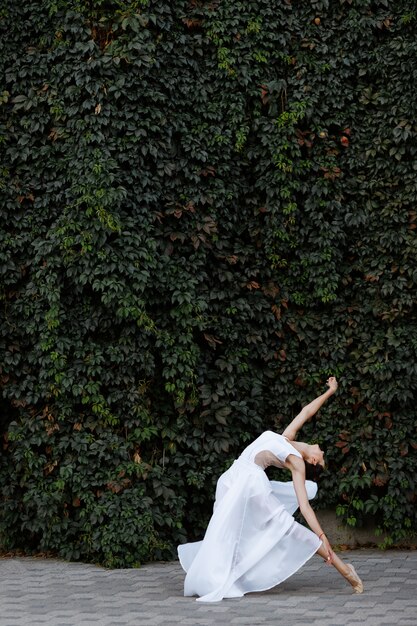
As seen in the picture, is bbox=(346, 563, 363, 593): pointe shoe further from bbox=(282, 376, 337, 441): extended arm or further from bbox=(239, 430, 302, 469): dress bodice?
bbox=(282, 376, 337, 441): extended arm

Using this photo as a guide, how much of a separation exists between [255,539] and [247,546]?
79 millimetres

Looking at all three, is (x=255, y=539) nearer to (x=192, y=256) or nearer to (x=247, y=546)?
(x=247, y=546)

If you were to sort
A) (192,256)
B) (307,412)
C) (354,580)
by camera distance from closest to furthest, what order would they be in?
(354,580) < (307,412) < (192,256)

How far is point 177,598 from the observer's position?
791 cm

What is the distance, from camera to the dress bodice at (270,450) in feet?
26.2

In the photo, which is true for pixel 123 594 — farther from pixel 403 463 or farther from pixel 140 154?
pixel 140 154

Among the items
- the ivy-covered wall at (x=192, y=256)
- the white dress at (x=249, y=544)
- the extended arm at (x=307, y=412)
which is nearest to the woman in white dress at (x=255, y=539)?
the white dress at (x=249, y=544)

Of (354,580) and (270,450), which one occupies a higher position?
(270,450)

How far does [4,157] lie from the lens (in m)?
9.80

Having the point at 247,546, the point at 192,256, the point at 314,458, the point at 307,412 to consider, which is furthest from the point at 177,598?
the point at 192,256

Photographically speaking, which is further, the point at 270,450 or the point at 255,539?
the point at 270,450

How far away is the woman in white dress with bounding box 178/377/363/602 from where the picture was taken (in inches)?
307

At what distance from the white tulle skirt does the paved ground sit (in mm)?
137

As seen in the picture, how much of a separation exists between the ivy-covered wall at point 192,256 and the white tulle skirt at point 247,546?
1445 millimetres
